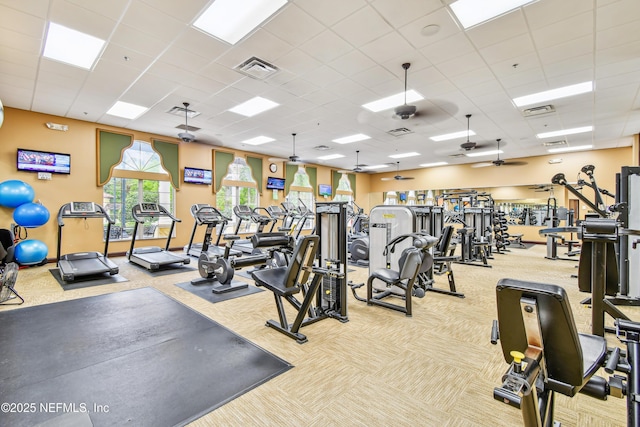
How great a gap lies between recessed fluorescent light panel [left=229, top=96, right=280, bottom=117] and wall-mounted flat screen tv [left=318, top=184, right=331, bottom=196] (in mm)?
6938

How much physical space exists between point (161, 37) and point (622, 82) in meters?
6.95

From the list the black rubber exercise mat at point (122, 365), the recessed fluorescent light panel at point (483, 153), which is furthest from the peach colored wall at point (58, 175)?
the recessed fluorescent light panel at point (483, 153)

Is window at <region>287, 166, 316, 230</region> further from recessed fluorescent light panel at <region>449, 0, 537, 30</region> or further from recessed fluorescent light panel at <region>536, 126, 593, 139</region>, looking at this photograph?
recessed fluorescent light panel at <region>449, 0, 537, 30</region>

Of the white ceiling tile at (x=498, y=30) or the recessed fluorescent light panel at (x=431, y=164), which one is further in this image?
the recessed fluorescent light panel at (x=431, y=164)

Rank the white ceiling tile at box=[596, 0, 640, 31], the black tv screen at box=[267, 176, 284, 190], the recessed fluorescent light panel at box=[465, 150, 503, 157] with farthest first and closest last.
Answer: the black tv screen at box=[267, 176, 284, 190], the recessed fluorescent light panel at box=[465, 150, 503, 157], the white ceiling tile at box=[596, 0, 640, 31]

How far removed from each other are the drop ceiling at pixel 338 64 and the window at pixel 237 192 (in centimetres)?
273

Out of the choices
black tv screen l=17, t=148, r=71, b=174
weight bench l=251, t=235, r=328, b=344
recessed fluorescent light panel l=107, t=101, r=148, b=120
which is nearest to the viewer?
weight bench l=251, t=235, r=328, b=344

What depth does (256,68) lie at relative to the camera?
4387 millimetres

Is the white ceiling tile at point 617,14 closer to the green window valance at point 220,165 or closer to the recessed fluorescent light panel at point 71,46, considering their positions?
the recessed fluorescent light panel at point 71,46

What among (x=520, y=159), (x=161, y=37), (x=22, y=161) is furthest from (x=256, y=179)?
(x=520, y=159)

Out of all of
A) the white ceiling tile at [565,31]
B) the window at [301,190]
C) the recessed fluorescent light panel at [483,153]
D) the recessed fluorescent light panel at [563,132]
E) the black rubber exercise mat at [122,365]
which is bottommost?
the black rubber exercise mat at [122,365]

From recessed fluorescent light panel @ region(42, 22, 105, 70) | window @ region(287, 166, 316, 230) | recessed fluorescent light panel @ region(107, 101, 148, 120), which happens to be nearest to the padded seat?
recessed fluorescent light panel @ region(42, 22, 105, 70)

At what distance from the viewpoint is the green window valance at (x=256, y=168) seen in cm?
1049

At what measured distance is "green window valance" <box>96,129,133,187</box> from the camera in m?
7.29
